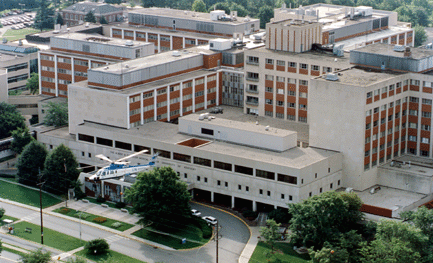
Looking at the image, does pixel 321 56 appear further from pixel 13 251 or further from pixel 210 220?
pixel 13 251

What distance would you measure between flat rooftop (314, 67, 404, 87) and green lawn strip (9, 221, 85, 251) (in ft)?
198

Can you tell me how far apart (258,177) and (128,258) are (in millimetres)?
31929

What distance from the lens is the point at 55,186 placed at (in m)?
181

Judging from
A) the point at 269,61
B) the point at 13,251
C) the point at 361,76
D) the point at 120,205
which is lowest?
the point at 13,251

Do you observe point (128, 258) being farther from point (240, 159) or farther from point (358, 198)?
point (358, 198)

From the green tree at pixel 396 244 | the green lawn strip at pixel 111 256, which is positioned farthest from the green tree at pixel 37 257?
the green tree at pixel 396 244

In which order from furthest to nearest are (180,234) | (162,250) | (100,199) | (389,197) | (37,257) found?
(100,199) < (389,197) < (180,234) < (162,250) < (37,257)

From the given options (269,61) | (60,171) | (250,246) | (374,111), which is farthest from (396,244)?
(60,171)

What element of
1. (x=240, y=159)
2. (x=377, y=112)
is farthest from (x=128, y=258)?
(x=377, y=112)

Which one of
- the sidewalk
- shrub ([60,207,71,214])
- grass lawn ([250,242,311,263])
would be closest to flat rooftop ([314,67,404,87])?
the sidewalk

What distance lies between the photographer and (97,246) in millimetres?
152750

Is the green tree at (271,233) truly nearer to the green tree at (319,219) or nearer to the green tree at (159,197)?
the green tree at (319,219)

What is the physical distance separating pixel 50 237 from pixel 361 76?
7275 centimetres

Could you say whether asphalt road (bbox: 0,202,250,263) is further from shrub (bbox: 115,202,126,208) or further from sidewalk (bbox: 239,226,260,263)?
shrub (bbox: 115,202,126,208)
